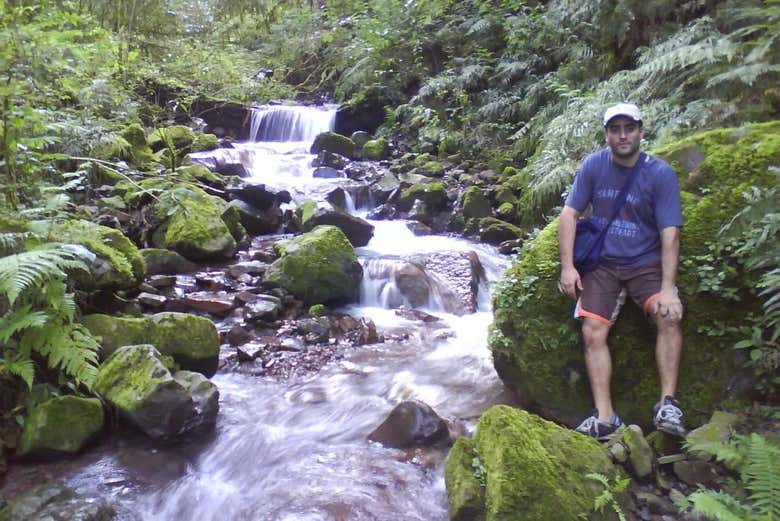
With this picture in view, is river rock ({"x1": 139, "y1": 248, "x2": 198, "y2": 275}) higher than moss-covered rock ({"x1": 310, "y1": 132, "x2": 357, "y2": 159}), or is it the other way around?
moss-covered rock ({"x1": 310, "y1": 132, "x2": 357, "y2": 159})

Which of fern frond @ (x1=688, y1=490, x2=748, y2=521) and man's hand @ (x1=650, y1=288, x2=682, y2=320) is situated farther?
man's hand @ (x1=650, y1=288, x2=682, y2=320)

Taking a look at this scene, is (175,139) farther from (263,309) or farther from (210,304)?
(263,309)

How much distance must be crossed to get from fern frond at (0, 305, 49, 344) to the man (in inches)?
143

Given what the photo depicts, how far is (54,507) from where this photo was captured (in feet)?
11.5

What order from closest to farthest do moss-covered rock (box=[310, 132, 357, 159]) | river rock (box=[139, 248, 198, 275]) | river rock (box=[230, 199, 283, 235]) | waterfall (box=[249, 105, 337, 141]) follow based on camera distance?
1. river rock (box=[139, 248, 198, 275])
2. river rock (box=[230, 199, 283, 235])
3. moss-covered rock (box=[310, 132, 357, 159])
4. waterfall (box=[249, 105, 337, 141])

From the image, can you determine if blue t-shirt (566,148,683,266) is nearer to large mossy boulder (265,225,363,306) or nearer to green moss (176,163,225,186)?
large mossy boulder (265,225,363,306)

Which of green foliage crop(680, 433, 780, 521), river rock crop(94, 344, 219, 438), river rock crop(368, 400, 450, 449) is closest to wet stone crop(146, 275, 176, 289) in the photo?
river rock crop(94, 344, 219, 438)

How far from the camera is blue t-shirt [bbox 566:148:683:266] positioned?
3592 mm

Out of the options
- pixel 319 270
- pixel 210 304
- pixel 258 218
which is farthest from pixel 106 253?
pixel 258 218

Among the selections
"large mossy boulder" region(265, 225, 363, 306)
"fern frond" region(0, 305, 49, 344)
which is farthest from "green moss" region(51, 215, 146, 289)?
"large mossy boulder" region(265, 225, 363, 306)

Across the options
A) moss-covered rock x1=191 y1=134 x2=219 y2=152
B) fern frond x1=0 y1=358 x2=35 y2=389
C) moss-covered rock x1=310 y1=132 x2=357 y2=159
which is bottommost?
fern frond x1=0 y1=358 x2=35 y2=389

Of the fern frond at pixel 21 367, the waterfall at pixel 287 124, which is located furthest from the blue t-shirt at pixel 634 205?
the waterfall at pixel 287 124

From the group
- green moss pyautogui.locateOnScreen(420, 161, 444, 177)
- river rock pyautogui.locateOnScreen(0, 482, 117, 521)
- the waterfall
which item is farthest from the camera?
the waterfall

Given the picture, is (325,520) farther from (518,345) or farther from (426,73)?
(426,73)
